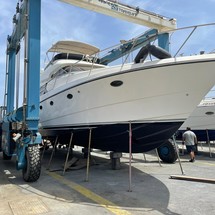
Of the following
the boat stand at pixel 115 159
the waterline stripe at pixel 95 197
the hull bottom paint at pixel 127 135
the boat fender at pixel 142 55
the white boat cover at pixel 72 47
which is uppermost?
the white boat cover at pixel 72 47

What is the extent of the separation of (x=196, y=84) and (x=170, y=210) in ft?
9.39

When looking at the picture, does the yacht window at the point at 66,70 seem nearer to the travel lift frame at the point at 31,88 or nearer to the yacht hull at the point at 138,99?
the yacht hull at the point at 138,99

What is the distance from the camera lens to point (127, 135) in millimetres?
6762

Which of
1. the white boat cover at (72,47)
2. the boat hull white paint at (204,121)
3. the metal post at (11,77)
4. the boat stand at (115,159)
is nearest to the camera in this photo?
the boat stand at (115,159)

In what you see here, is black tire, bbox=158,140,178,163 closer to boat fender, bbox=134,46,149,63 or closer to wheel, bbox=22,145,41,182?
boat fender, bbox=134,46,149,63

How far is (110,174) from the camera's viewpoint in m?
7.10

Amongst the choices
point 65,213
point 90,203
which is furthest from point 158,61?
point 65,213

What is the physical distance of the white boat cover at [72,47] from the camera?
10.4m

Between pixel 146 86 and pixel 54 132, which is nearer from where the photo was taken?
pixel 146 86

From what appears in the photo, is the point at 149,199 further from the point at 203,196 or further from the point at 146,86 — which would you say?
the point at 146,86

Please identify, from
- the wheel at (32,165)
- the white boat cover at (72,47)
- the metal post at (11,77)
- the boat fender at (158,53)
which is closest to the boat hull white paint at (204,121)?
the white boat cover at (72,47)

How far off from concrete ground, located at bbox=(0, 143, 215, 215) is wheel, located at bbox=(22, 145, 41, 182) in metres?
0.15

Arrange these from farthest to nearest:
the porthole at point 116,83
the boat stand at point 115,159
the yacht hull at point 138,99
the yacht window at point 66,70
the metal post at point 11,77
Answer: the metal post at point 11,77 < the yacht window at point 66,70 < the boat stand at point 115,159 < the porthole at point 116,83 < the yacht hull at point 138,99

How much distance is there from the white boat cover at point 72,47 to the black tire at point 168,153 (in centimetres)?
446
